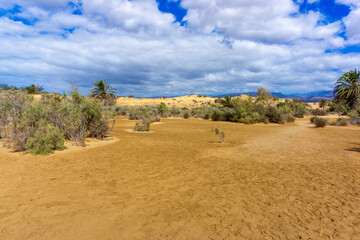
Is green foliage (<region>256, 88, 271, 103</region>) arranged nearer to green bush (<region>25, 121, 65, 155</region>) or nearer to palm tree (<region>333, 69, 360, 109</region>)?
palm tree (<region>333, 69, 360, 109</region>)

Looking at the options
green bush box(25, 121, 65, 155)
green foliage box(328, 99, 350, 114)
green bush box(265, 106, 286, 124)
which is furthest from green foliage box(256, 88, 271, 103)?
green bush box(25, 121, 65, 155)

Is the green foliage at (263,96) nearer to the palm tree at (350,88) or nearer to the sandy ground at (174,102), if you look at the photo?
the palm tree at (350,88)

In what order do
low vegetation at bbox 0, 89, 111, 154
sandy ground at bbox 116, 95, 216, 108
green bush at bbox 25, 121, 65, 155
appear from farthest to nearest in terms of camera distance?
sandy ground at bbox 116, 95, 216, 108
low vegetation at bbox 0, 89, 111, 154
green bush at bbox 25, 121, 65, 155

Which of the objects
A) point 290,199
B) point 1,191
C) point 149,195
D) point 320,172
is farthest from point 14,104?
point 320,172

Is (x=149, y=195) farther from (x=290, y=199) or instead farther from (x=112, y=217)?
(x=290, y=199)

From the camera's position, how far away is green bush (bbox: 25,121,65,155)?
9367 millimetres

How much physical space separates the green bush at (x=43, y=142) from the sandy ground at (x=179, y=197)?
538mm

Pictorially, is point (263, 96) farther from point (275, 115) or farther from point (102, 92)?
point (102, 92)

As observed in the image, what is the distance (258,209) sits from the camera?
4598 mm

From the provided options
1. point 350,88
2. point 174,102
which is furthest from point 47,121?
point 174,102

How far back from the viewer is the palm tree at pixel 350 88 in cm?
3250

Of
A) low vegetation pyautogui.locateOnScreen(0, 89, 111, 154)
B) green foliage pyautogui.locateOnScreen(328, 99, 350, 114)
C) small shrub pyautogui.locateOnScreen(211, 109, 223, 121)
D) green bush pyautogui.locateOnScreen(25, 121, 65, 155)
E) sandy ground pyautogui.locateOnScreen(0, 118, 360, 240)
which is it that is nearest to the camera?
sandy ground pyautogui.locateOnScreen(0, 118, 360, 240)

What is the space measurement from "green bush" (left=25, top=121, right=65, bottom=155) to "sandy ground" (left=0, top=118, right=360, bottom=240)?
1.76 ft

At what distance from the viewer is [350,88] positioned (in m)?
32.8
